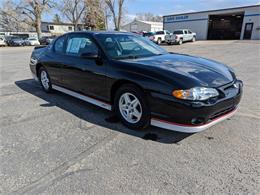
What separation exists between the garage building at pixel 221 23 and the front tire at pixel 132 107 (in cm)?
3457

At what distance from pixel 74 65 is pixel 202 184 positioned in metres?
3.12

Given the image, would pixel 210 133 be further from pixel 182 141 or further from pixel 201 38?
pixel 201 38

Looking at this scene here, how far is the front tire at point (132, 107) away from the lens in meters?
3.09

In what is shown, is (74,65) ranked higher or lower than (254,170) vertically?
higher

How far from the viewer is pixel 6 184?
87.9 inches

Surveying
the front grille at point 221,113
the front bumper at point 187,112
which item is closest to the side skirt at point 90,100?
the front bumper at point 187,112

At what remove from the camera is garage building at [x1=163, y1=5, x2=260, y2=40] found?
31109 mm

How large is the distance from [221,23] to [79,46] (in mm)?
42217

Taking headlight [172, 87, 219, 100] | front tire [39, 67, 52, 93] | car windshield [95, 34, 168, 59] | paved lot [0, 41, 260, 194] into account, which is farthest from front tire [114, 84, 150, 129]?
front tire [39, 67, 52, 93]

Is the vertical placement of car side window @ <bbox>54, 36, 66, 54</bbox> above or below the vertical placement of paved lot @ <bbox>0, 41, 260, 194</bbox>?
above

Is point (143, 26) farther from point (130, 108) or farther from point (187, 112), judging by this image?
point (187, 112)

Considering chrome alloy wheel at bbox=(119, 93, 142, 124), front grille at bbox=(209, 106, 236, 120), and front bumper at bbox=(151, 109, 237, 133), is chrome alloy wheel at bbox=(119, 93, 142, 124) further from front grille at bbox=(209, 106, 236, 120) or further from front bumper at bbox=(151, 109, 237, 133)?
front grille at bbox=(209, 106, 236, 120)

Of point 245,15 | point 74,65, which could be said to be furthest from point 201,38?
point 74,65

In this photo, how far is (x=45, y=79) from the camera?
541 centimetres
